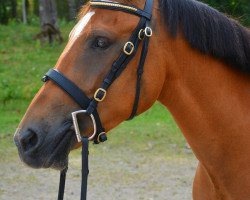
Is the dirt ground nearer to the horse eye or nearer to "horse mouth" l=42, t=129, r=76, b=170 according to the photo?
"horse mouth" l=42, t=129, r=76, b=170

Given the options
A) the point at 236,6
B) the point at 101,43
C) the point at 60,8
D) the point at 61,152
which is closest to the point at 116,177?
the point at 236,6

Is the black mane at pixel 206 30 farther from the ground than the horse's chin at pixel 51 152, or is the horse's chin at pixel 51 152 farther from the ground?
the black mane at pixel 206 30

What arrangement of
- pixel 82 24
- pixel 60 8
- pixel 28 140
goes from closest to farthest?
pixel 28 140
pixel 82 24
pixel 60 8

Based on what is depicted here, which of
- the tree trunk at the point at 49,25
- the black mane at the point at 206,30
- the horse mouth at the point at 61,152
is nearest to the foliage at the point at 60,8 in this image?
the black mane at the point at 206,30

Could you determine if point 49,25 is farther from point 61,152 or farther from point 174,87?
point 61,152

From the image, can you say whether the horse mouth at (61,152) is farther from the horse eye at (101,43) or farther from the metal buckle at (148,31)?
the metal buckle at (148,31)

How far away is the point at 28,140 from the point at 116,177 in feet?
14.9

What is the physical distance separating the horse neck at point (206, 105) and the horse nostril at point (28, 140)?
70 cm

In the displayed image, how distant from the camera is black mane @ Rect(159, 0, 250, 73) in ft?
8.31

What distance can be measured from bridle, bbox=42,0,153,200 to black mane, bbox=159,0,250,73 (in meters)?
0.13

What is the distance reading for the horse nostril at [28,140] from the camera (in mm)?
2301

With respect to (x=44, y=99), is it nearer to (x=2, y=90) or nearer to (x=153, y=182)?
(x=153, y=182)

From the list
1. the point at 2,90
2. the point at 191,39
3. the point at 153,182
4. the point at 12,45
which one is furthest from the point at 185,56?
the point at 12,45

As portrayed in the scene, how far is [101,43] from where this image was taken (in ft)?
7.85
